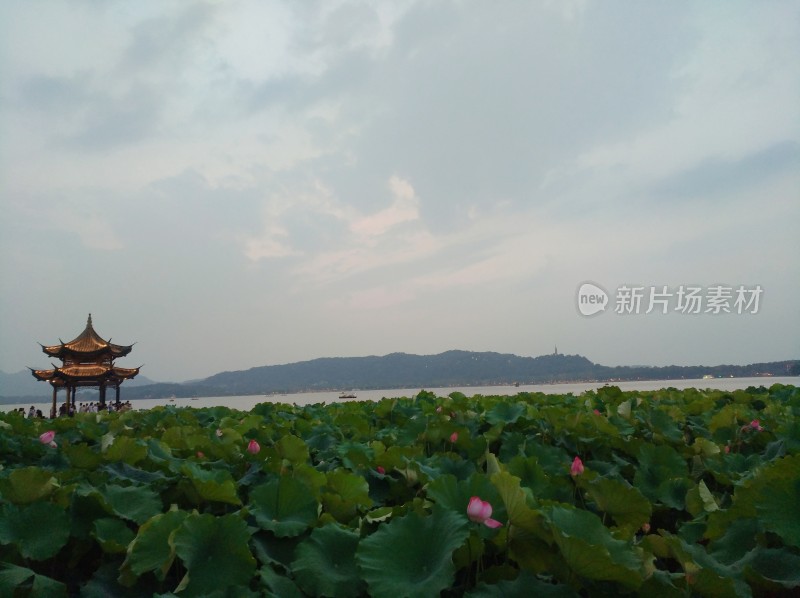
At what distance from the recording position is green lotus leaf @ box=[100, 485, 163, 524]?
1.94 m

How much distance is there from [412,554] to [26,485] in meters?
1.35

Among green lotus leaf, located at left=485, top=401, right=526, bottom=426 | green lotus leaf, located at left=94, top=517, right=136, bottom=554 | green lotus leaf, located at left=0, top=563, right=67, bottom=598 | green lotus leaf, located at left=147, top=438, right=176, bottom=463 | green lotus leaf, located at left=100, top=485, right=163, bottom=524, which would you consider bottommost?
green lotus leaf, located at left=0, top=563, right=67, bottom=598

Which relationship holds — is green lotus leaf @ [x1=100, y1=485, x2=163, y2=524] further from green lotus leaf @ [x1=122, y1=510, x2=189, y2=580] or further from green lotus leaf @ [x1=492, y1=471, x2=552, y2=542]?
green lotus leaf @ [x1=492, y1=471, x2=552, y2=542]

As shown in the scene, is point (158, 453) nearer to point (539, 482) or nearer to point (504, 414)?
point (539, 482)

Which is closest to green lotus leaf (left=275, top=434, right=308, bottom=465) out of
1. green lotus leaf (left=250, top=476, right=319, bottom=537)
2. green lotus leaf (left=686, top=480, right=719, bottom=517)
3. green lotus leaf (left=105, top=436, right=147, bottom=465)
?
green lotus leaf (left=105, top=436, right=147, bottom=465)

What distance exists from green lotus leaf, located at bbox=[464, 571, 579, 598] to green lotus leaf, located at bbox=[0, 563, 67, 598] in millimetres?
1088

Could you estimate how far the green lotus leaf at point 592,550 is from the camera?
128cm

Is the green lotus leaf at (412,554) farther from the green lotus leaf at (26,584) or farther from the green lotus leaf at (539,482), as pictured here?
the green lotus leaf at (26,584)

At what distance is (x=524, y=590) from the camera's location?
4.48 ft

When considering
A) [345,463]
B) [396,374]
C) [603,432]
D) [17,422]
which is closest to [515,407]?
[603,432]

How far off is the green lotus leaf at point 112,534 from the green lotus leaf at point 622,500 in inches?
56.1

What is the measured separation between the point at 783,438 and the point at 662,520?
0.99 metres

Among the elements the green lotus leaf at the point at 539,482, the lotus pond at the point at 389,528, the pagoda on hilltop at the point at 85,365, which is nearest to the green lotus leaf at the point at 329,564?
the lotus pond at the point at 389,528

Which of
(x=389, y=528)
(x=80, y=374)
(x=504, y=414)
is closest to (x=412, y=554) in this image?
(x=389, y=528)
